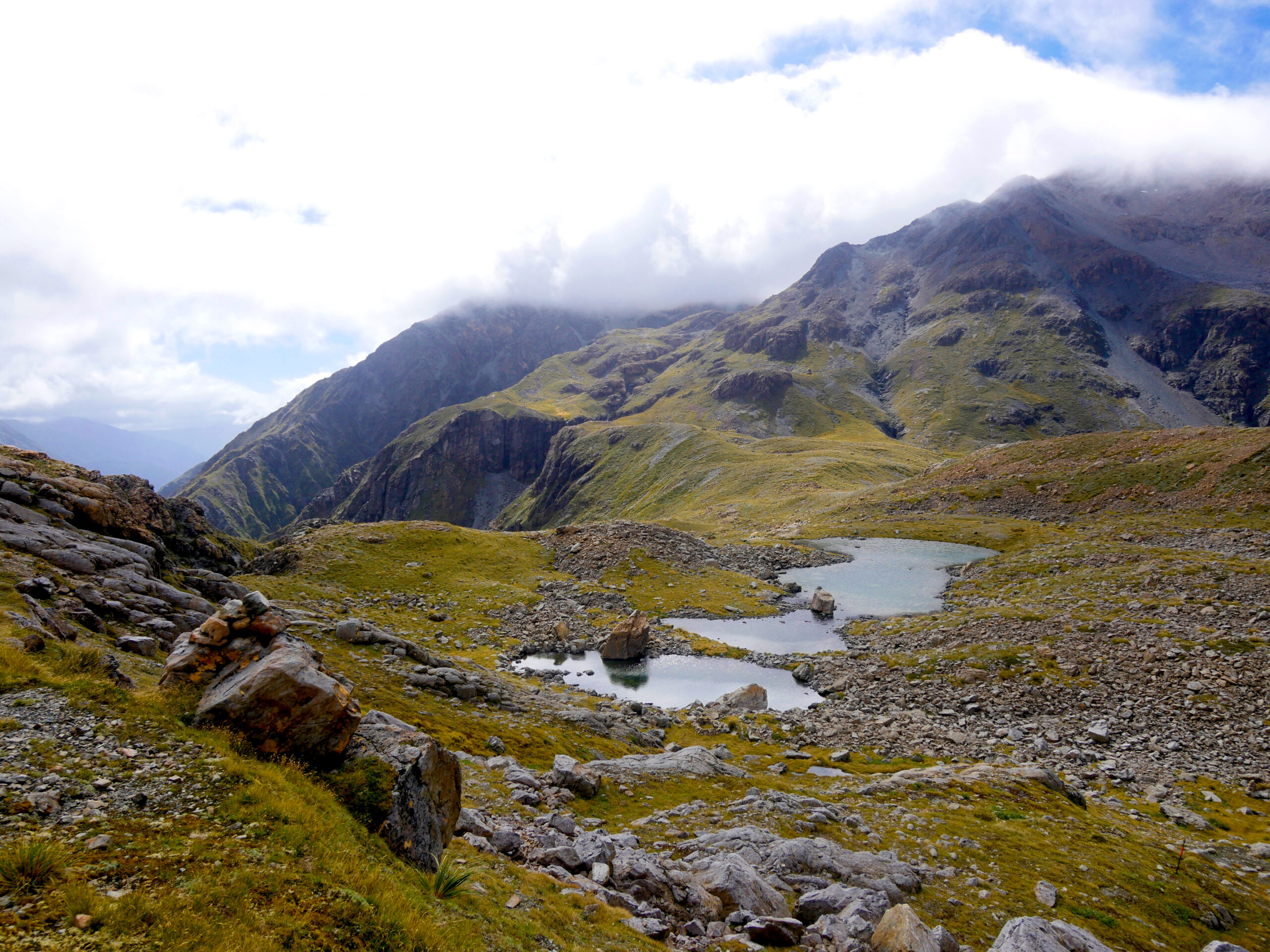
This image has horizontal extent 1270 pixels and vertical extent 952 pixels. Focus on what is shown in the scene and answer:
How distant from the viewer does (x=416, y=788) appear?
13.3m

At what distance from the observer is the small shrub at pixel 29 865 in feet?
22.5

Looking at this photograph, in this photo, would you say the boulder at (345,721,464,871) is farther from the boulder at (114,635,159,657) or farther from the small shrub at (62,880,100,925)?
the boulder at (114,635,159,657)

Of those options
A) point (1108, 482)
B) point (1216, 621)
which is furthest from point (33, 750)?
point (1108, 482)

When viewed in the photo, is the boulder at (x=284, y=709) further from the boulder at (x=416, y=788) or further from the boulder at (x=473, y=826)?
the boulder at (x=473, y=826)

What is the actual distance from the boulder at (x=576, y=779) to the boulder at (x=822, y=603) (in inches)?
1812

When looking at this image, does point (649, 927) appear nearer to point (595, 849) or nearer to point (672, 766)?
point (595, 849)

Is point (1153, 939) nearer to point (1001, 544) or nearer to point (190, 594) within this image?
point (190, 594)

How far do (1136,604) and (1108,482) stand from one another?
200ft

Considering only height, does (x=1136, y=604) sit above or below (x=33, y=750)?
below

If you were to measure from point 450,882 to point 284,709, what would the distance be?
5.64 metres

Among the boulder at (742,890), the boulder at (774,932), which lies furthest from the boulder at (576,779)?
the boulder at (774,932)

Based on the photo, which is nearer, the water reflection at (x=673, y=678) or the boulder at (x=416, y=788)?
the boulder at (x=416, y=788)

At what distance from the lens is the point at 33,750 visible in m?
9.94

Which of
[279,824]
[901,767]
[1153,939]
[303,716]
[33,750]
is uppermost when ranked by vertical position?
[33,750]
